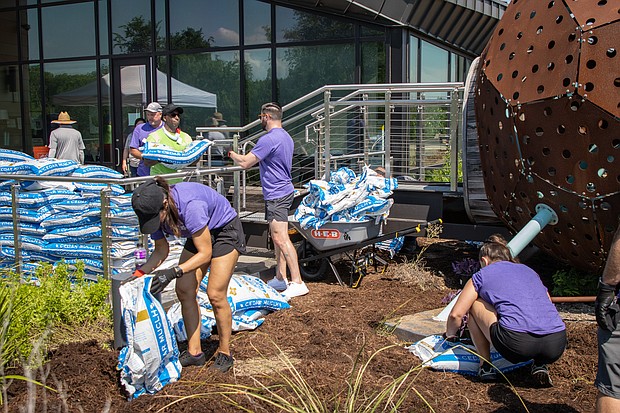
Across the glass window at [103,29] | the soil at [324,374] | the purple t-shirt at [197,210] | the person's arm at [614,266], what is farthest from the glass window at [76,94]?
the person's arm at [614,266]

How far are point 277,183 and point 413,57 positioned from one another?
263 inches

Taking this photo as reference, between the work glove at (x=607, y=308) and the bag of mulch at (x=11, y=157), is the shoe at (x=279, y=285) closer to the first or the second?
the bag of mulch at (x=11, y=157)

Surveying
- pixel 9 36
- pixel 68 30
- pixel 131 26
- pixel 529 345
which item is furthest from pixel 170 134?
pixel 9 36

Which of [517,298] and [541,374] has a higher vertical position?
[517,298]

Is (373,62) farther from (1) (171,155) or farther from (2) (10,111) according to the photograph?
(2) (10,111)

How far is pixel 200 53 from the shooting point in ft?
46.8

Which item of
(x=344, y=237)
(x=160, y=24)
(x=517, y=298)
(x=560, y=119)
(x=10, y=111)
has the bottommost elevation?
(x=517, y=298)

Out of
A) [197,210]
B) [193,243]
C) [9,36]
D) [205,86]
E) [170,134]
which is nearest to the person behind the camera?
[197,210]

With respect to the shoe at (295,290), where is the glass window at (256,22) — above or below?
above

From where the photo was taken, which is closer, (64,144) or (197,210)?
(197,210)

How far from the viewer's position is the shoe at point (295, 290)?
6.72m

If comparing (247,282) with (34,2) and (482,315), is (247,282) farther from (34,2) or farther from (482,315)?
(34,2)

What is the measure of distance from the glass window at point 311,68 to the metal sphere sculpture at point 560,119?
702 centimetres

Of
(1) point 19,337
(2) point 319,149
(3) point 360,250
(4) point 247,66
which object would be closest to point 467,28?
(4) point 247,66
